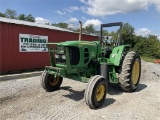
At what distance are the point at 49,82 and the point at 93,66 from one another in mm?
1596

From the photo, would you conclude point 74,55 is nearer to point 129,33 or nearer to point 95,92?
point 95,92

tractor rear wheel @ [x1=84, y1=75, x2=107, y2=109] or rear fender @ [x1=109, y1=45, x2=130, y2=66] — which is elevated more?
rear fender @ [x1=109, y1=45, x2=130, y2=66]

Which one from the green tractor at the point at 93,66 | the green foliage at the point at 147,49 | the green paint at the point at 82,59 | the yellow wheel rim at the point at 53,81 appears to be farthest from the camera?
the green foliage at the point at 147,49

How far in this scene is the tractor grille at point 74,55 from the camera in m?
5.79

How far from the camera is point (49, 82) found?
686cm

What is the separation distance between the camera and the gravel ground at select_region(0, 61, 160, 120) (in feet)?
16.2

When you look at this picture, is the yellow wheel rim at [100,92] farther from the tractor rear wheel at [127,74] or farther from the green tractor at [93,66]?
the tractor rear wheel at [127,74]

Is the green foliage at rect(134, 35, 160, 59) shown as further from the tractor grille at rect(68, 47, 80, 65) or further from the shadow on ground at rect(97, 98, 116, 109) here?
the tractor grille at rect(68, 47, 80, 65)

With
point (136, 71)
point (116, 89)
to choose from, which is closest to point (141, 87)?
point (136, 71)

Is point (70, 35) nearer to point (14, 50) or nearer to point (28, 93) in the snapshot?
point (14, 50)

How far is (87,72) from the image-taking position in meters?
6.53

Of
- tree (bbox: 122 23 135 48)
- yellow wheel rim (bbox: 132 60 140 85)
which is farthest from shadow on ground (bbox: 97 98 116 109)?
tree (bbox: 122 23 135 48)

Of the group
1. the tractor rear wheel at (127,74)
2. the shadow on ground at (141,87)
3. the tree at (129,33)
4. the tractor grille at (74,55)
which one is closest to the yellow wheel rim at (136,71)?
the shadow on ground at (141,87)

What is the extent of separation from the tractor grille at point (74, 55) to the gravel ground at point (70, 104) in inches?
46.6
